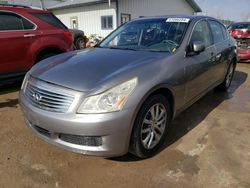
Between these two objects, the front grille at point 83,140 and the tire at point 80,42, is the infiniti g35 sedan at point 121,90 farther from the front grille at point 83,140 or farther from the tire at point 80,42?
the tire at point 80,42

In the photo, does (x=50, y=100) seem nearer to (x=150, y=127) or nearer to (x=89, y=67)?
(x=89, y=67)

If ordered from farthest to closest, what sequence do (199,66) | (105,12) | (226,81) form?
(105,12) → (226,81) → (199,66)

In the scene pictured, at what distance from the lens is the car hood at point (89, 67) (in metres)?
2.82

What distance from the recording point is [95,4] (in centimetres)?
1853

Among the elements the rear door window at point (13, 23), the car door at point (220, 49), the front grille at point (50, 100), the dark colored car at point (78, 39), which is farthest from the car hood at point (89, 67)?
the dark colored car at point (78, 39)

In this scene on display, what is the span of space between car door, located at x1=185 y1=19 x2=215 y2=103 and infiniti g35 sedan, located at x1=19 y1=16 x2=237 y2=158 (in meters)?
0.02

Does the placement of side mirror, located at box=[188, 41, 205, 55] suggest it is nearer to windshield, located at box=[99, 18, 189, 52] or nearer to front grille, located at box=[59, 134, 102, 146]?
windshield, located at box=[99, 18, 189, 52]

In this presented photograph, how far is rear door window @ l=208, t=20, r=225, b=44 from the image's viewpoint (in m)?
4.86

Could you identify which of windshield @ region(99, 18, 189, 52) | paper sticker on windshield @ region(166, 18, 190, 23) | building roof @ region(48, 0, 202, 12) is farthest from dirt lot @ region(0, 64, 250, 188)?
building roof @ region(48, 0, 202, 12)

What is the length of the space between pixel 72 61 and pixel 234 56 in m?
4.07

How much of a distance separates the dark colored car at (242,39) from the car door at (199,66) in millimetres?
6290

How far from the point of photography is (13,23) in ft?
18.5

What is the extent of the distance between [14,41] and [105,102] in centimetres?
377

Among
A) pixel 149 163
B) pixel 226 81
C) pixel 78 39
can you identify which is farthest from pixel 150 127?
pixel 78 39
